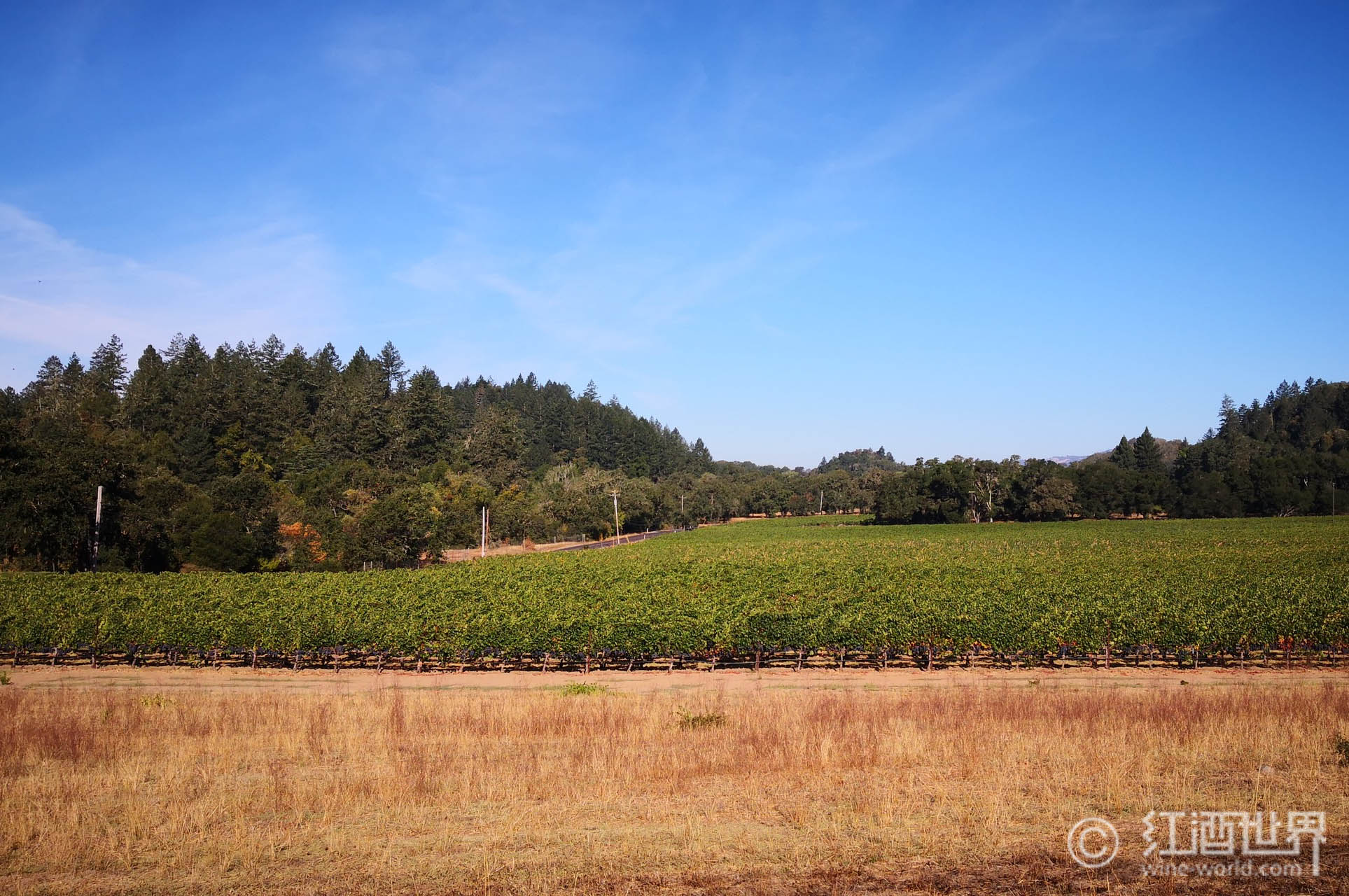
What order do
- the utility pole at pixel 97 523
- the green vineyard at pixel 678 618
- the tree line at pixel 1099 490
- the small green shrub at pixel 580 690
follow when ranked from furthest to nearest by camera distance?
the tree line at pixel 1099 490 < the utility pole at pixel 97 523 < the green vineyard at pixel 678 618 < the small green shrub at pixel 580 690

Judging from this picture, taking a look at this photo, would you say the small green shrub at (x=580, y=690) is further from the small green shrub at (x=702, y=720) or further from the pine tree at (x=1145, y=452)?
the pine tree at (x=1145, y=452)

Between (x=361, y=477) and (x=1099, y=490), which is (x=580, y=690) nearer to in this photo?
(x=361, y=477)

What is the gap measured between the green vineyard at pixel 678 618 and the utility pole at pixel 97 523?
1014 centimetres

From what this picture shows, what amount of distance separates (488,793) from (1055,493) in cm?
12915

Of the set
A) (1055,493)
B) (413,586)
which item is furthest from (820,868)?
(1055,493)

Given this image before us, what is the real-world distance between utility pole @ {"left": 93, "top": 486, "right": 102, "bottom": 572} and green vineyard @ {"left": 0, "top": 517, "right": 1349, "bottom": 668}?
33.3ft

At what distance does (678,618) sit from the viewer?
29.5 meters

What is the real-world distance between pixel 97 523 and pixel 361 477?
24.7m

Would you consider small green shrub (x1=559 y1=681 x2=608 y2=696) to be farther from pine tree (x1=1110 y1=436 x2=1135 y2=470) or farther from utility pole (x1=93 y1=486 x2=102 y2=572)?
pine tree (x1=1110 y1=436 x2=1135 y2=470)

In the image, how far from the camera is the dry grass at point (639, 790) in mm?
8344

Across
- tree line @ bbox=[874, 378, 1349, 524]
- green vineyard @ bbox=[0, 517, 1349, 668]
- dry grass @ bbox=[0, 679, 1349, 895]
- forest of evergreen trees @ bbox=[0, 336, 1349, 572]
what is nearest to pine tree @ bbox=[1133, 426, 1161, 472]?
forest of evergreen trees @ bbox=[0, 336, 1349, 572]

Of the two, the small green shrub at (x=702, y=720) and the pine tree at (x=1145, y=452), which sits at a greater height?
the pine tree at (x=1145, y=452)

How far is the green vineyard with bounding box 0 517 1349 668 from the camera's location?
28516mm

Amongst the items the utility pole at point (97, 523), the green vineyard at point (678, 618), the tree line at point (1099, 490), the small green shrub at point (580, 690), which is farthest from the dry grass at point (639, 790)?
the tree line at point (1099, 490)
